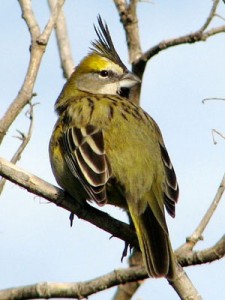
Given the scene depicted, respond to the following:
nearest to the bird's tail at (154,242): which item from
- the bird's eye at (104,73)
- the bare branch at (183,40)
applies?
the bare branch at (183,40)

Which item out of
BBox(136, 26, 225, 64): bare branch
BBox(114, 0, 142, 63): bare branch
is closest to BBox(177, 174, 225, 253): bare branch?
BBox(136, 26, 225, 64): bare branch

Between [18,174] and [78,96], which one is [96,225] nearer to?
[18,174]

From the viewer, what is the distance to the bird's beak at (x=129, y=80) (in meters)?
7.30

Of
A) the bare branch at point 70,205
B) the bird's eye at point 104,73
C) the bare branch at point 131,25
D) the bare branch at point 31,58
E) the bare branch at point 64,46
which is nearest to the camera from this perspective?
the bare branch at point 70,205

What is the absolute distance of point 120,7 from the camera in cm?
761

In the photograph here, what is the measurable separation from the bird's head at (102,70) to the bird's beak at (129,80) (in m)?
0.14

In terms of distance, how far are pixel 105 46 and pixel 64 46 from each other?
18.1 inches

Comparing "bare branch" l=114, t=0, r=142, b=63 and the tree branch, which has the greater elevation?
"bare branch" l=114, t=0, r=142, b=63

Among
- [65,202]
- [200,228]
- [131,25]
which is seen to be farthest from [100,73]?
Result: [200,228]

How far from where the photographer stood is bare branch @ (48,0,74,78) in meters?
8.13

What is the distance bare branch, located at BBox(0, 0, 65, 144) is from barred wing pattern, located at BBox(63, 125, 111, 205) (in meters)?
0.70

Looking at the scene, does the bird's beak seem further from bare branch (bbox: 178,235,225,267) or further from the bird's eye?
bare branch (bbox: 178,235,225,267)

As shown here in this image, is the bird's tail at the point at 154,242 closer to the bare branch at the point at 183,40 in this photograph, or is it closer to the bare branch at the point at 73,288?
the bare branch at the point at 73,288

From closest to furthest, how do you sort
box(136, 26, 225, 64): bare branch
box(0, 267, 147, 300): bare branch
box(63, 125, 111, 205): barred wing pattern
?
box(0, 267, 147, 300): bare branch < box(63, 125, 111, 205): barred wing pattern < box(136, 26, 225, 64): bare branch
